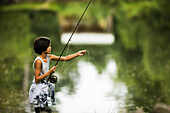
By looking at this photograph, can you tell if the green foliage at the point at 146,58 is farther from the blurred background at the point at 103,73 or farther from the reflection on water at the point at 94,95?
the reflection on water at the point at 94,95

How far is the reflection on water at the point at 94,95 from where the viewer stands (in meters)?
6.57

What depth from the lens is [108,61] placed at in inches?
473

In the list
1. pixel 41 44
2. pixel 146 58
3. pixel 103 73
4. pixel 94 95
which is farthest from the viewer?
pixel 146 58

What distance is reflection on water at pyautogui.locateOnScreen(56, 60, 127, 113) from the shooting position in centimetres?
657

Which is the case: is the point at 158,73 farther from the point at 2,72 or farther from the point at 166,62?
the point at 2,72

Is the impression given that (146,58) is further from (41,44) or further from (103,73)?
(41,44)

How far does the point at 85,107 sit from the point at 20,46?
908 centimetres

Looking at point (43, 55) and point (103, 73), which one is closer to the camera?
point (43, 55)

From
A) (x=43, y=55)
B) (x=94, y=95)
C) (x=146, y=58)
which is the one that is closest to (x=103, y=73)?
(x=94, y=95)

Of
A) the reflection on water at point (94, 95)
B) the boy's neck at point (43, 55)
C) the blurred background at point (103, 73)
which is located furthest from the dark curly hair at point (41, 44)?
the reflection on water at point (94, 95)

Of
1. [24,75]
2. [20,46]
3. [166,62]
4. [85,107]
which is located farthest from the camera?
[20,46]

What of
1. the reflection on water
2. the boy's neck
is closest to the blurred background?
the reflection on water

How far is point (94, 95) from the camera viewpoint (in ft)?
25.2

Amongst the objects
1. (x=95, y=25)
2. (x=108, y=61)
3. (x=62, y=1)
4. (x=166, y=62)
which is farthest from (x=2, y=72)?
(x=62, y=1)
